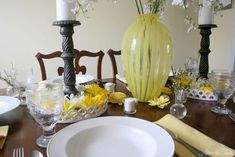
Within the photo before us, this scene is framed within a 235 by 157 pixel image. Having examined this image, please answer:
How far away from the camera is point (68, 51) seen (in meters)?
0.84

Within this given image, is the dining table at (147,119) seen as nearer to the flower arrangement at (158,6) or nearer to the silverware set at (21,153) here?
the silverware set at (21,153)

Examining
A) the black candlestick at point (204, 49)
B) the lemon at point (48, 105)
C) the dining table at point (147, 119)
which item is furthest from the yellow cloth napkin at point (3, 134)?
the black candlestick at point (204, 49)

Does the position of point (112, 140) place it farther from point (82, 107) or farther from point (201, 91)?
point (201, 91)

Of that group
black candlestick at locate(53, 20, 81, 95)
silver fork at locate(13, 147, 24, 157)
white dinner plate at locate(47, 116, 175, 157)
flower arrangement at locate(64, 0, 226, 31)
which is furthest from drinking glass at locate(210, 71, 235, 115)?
silver fork at locate(13, 147, 24, 157)

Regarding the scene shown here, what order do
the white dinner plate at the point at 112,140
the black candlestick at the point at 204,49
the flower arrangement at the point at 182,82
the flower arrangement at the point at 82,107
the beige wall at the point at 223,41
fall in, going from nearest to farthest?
the white dinner plate at the point at 112,140 → the flower arrangement at the point at 82,107 → the flower arrangement at the point at 182,82 → the black candlestick at the point at 204,49 → the beige wall at the point at 223,41

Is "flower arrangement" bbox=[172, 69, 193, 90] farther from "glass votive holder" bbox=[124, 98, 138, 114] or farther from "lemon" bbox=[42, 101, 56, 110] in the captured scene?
"lemon" bbox=[42, 101, 56, 110]

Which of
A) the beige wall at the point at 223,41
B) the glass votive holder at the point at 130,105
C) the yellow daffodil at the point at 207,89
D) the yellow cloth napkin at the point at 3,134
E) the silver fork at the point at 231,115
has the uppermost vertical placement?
the beige wall at the point at 223,41

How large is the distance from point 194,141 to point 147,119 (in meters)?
0.20

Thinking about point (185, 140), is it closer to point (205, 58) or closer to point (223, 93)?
point (223, 93)

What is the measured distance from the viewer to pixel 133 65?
34.5 inches

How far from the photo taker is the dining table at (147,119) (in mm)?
586

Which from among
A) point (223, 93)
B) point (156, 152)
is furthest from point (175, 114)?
point (156, 152)

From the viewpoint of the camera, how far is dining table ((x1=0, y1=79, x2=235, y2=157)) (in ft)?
1.92

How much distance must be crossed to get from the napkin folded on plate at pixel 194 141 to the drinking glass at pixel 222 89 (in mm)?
245
